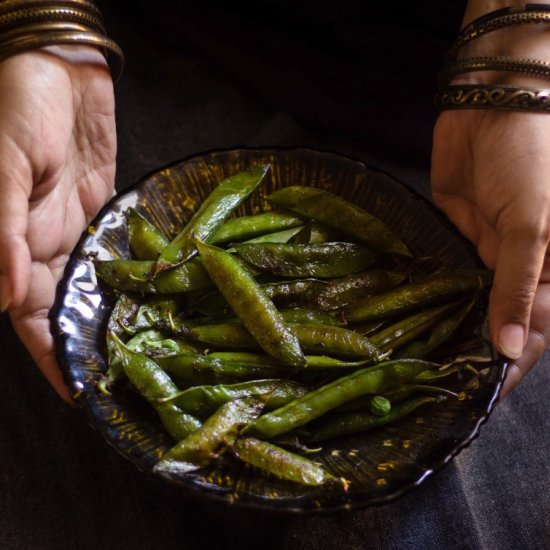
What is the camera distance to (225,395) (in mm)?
1346

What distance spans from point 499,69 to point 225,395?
106cm

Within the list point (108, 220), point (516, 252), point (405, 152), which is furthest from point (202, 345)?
point (405, 152)

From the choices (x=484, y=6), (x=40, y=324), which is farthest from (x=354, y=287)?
(x=484, y=6)

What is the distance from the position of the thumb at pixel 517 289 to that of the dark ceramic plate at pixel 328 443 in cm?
6

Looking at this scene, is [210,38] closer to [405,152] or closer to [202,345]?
[405,152]

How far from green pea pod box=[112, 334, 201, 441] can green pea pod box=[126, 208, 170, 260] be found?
1.10 feet

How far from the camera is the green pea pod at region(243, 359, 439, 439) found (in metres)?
1.31

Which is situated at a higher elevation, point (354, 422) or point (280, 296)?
point (280, 296)

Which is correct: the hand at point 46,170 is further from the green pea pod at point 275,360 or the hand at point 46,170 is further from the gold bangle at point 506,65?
the gold bangle at point 506,65

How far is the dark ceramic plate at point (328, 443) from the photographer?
1.25 meters

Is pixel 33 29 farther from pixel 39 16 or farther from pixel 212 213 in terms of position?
pixel 212 213

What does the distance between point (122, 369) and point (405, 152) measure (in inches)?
55.7

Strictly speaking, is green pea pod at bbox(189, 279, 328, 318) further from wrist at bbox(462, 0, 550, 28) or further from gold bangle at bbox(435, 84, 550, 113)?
wrist at bbox(462, 0, 550, 28)

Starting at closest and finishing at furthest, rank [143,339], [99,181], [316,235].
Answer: [143,339] → [316,235] → [99,181]
